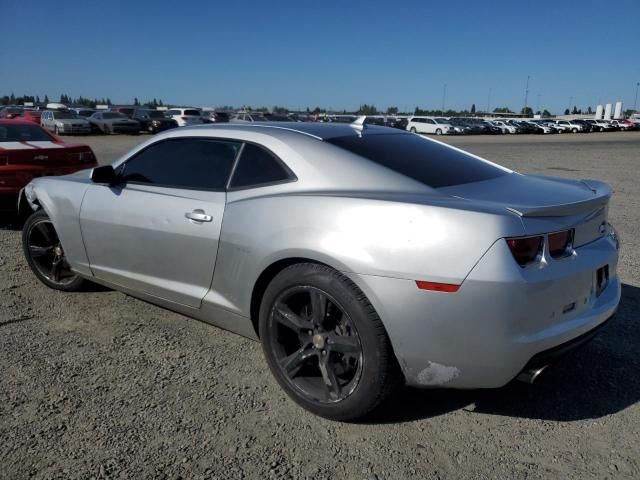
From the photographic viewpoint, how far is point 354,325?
8.66ft

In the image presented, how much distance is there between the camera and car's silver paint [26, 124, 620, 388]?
2381mm

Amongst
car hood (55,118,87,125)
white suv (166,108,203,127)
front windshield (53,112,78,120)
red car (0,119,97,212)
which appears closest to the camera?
red car (0,119,97,212)

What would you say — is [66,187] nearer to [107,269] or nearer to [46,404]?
[107,269]

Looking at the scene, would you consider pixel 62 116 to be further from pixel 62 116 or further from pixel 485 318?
pixel 485 318

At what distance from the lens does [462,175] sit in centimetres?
318

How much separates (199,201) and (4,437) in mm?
1560

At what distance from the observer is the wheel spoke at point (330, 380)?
2.79 metres

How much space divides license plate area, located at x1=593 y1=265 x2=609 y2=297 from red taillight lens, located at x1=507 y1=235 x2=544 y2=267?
20.2 inches

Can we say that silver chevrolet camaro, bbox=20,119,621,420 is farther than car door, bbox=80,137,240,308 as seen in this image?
No

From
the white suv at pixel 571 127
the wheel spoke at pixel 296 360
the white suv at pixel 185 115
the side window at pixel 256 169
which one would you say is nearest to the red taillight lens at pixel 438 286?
the wheel spoke at pixel 296 360

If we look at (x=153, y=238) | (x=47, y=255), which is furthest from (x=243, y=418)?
(x=47, y=255)

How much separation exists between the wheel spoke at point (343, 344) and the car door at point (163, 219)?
891 mm

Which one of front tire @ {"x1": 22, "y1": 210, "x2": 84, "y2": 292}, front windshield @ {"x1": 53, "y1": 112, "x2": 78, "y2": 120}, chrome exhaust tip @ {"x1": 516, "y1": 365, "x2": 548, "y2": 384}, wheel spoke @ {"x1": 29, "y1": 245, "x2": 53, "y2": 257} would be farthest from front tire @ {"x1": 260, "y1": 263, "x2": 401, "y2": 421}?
front windshield @ {"x1": 53, "y1": 112, "x2": 78, "y2": 120}

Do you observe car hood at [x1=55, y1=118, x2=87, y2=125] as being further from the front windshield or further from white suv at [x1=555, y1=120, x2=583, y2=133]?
white suv at [x1=555, y1=120, x2=583, y2=133]
